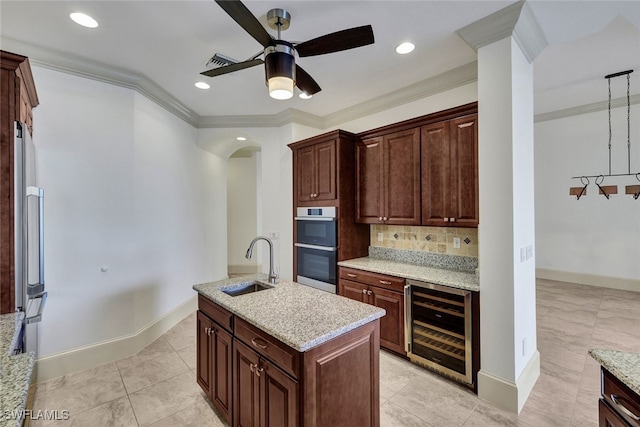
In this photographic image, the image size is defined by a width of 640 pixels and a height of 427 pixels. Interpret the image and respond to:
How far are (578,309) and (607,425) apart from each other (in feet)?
13.4

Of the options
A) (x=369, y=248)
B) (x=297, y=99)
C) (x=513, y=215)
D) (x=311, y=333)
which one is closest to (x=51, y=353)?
(x=311, y=333)

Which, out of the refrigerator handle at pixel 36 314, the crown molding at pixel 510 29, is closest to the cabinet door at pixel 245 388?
the refrigerator handle at pixel 36 314

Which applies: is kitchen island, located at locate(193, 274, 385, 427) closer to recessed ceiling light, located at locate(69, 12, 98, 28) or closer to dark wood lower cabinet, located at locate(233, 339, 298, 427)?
dark wood lower cabinet, located at locate(233, 339, 298, 427)

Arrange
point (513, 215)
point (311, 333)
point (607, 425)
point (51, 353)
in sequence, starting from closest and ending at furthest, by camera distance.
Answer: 1. point (607, 425)
2. point (311, 333)
3. point (513, 215)
4. point (51, 353)

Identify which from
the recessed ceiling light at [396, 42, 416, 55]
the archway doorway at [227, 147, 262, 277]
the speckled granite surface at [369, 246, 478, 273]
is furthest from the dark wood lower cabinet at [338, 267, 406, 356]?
the archway doorway at [227, 147, 262, 277]

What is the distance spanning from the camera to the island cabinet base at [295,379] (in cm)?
131

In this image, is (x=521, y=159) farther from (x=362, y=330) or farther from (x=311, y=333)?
(x=311, y=333)

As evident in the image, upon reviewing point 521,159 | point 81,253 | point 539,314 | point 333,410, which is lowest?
point 539,314

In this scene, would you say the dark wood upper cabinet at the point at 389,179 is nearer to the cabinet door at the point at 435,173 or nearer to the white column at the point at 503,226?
the cabinet door at the point at 435,173

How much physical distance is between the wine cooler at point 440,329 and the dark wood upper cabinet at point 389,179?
763 millimetres

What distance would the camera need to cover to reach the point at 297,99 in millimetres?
3664

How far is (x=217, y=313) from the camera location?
1921mm

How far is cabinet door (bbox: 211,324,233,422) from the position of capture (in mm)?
1805

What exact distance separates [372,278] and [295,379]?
1.81 metres
